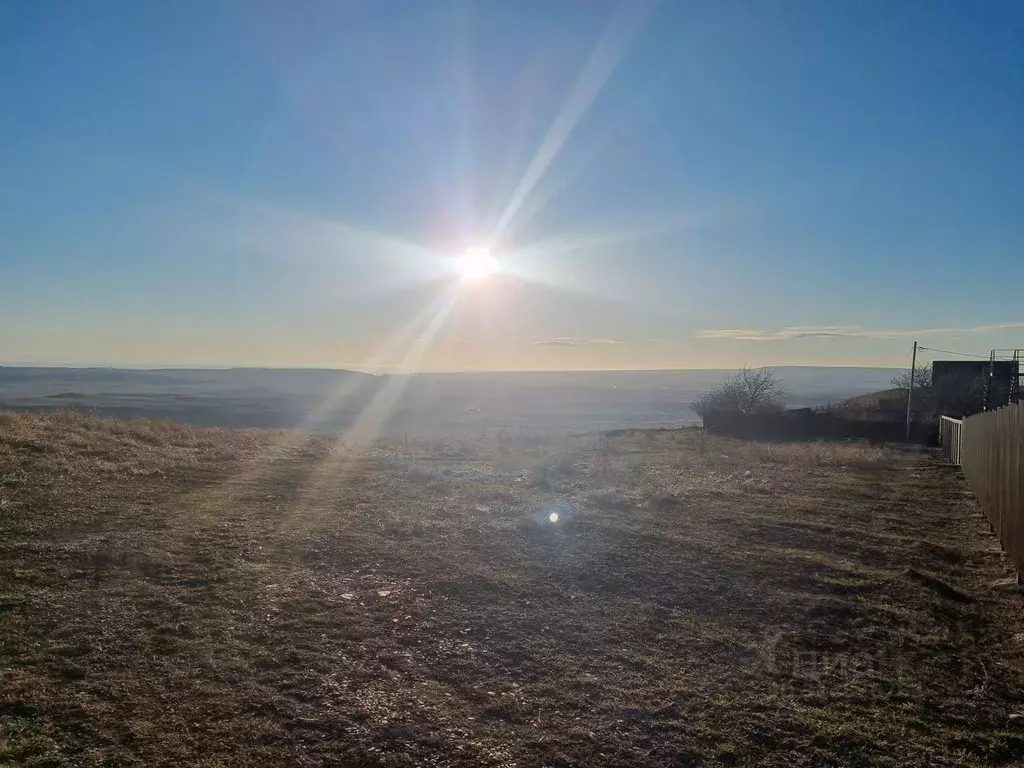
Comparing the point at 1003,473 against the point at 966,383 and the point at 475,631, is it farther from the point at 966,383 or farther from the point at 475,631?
the point at 966,383

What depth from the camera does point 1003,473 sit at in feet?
29.6

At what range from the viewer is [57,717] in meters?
3.56

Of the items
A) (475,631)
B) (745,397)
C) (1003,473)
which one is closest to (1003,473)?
(1003,473)

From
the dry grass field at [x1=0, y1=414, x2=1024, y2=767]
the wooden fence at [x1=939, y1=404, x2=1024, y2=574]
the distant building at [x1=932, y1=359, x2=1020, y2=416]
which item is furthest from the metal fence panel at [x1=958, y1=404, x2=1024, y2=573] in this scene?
the distant building at [x1=932, y1=359, x2=1020, y2=416]

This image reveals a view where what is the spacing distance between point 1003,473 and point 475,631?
24.3 ft

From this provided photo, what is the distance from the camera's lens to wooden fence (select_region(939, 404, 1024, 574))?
7688mm

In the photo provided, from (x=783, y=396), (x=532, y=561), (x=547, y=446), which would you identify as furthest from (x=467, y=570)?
(x=783, y=396)

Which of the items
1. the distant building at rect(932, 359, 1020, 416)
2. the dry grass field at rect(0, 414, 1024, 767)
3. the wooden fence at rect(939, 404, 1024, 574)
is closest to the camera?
the dry grass field at rect(0, 414, 1024, 767)

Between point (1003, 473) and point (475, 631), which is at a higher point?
point (1003, 473)

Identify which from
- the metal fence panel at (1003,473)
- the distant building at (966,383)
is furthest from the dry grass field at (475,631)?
the distant building at (966,383)

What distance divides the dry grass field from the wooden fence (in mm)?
446

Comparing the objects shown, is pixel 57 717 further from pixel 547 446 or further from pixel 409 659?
pixel 547 446

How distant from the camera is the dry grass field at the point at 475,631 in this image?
12.2ft

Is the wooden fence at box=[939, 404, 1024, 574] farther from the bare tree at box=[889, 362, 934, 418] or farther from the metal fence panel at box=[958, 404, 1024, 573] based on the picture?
the bare tree at box=[889, 362, 934, 418]
